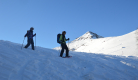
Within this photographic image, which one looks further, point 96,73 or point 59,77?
point 96,73

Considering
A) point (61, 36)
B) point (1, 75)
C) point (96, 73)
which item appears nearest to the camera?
point (1, 75)

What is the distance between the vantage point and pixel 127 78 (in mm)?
4992

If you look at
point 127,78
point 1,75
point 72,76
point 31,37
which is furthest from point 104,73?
point 31,37

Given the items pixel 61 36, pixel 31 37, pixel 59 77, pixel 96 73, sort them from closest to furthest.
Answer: pixel 59 77 → pixel 96 73 → pixel 61 36 → pixel 31 37

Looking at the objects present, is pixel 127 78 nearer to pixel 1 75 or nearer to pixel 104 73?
pixel 104 73

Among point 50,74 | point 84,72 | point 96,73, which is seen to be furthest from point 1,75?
point 96,73

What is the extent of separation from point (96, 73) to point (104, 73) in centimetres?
47

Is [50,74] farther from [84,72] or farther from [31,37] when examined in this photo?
[31,37]

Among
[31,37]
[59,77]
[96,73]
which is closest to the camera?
[59,77]

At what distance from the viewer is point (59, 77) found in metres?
4.71

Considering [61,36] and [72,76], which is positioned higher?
[61,36]

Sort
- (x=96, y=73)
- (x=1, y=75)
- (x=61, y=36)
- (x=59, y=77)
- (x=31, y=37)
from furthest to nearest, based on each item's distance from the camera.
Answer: (x=31, y=37) < (x=61, y=36) < (x=96, y=73) < (x=59, y=77) < (x=1, y=75)

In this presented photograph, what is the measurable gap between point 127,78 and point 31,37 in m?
8.63

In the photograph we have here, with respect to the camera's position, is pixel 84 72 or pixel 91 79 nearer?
pixel 91 79
